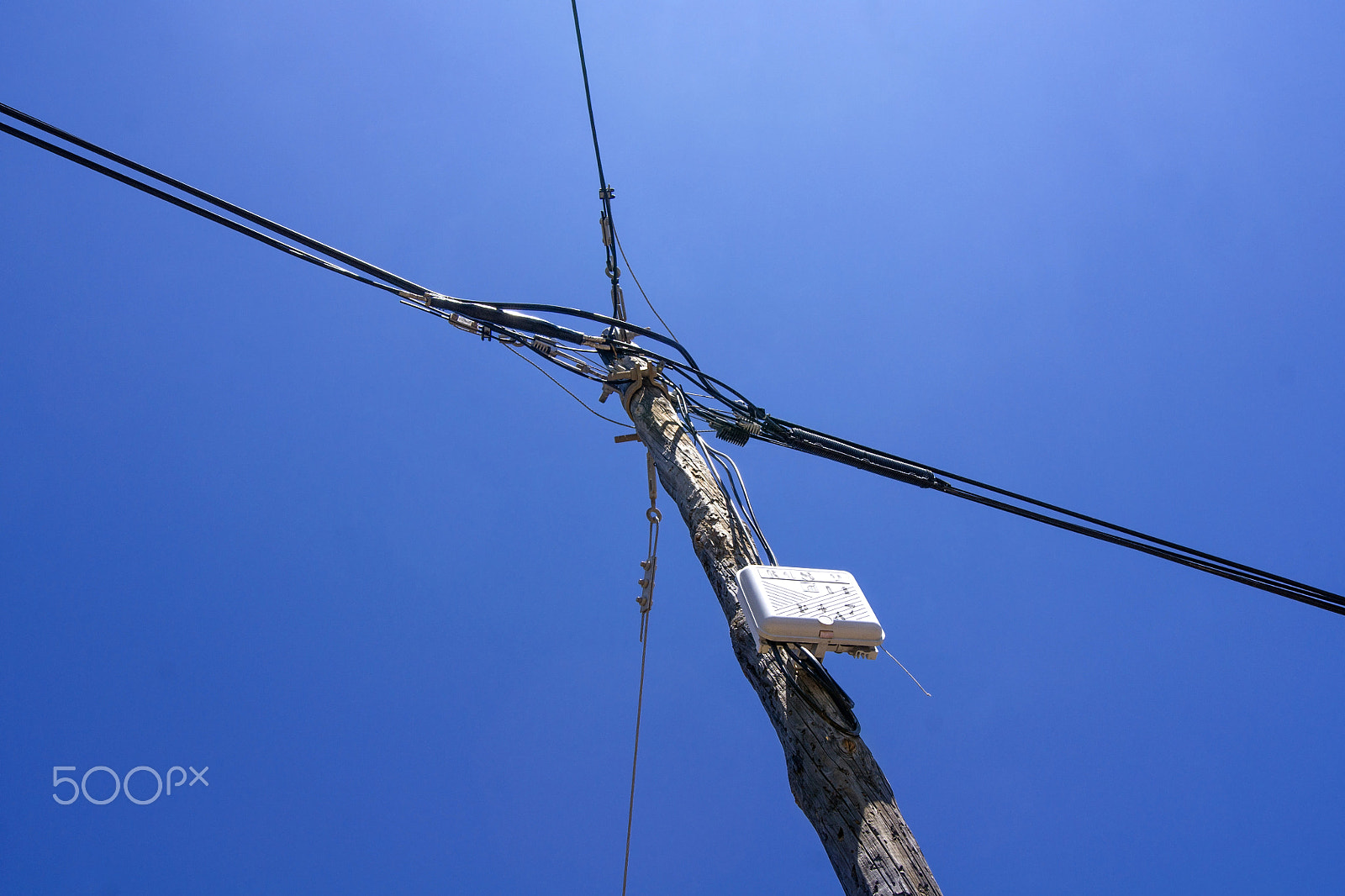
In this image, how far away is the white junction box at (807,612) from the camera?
2570 mm

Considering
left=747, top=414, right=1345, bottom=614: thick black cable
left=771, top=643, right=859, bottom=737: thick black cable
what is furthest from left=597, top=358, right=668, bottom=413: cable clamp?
left=771, top=643, right=859, bottom=737: thick black cable

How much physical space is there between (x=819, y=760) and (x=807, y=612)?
483 mm

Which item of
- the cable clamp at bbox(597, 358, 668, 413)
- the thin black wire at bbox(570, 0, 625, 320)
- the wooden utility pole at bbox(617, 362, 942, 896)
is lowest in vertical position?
the wooden utility pole at bbox(617, 362, 942, 896)

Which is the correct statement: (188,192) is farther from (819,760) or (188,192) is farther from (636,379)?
(819,760)

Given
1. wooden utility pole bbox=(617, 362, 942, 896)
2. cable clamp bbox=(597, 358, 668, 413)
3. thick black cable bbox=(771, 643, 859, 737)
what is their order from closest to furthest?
1. wooden utility pole bbox=(617, 362, 942, 896)
2. thick black cable bbox=(771, 643, 859, 737)
3. cable clamp bbox=(597, 358, 668, 413)

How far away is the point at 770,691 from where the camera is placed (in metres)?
2.82

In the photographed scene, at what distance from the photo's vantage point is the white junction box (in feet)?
8.43

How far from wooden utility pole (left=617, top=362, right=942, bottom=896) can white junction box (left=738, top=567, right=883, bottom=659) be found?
0.22 meters

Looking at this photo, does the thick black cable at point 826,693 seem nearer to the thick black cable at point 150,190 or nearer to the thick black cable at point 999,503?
the thick black cable at point 999,503

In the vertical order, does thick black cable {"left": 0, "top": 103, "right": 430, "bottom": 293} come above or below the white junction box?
above

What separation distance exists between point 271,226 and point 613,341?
186cm

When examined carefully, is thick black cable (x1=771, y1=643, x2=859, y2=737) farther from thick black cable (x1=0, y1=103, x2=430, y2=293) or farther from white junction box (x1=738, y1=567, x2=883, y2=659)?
thick black cable (x1=0, y1=103, x2=430, y2=293)

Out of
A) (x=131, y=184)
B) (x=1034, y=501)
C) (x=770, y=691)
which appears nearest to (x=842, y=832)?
(x=770, y=691)

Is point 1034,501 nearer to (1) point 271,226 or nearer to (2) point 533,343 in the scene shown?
(2) point 533,343
